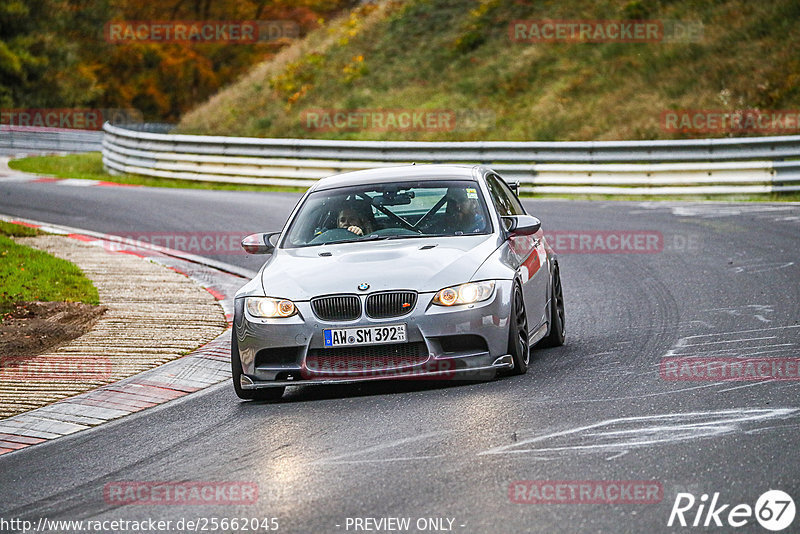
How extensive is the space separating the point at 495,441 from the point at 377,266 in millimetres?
2032

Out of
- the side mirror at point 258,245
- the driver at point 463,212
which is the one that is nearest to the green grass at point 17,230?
the side mirror at point 258,245

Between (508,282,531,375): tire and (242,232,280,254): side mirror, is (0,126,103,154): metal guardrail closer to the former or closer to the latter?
(242,232,280,254): side mirror

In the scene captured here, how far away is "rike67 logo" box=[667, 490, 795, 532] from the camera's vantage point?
5012 mm

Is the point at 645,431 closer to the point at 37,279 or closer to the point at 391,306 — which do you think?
the point at 391,306

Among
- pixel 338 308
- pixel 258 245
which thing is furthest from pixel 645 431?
pixel 258 245

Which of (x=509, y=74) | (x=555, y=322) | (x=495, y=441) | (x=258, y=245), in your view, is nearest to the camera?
(x=495, y=441)

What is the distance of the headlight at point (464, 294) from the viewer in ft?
26.2

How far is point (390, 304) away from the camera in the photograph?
797 cm

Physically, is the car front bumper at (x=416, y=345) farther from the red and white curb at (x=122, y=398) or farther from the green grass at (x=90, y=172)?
the green grass at (x=90, y=172)

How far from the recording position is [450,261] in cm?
830

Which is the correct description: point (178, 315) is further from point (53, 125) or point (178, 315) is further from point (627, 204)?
point (53, 125)

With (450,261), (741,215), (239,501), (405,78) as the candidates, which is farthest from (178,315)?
Result: (405,78)

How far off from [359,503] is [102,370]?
15.0 ft

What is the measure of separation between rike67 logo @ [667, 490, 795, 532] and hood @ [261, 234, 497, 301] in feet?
10.0
